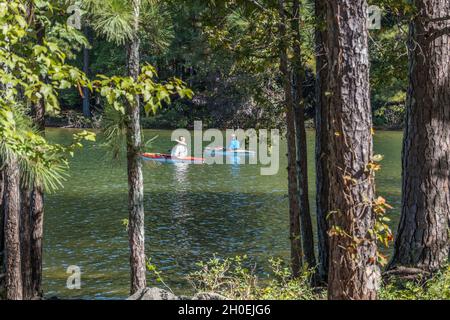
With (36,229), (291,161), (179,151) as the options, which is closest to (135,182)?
(36,229)

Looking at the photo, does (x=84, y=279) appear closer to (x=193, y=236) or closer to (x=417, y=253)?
(x=193, y=236)

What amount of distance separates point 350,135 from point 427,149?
129 inches

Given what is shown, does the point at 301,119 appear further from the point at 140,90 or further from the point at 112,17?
the point at 140,90

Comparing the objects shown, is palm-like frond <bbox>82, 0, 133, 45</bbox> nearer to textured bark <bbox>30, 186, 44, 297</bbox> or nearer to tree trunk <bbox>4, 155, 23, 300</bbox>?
tree trunk <bbox>4, 155, 23, 300</bbox>

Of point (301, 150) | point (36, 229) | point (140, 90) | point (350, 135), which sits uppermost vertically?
point (140, 90)

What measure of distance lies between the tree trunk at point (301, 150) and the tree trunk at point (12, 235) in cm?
424

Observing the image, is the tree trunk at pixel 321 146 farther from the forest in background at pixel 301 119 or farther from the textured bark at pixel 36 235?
the textured bark at pixel 36 235

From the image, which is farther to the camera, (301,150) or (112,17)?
(301,150)

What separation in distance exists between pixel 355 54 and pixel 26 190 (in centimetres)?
705

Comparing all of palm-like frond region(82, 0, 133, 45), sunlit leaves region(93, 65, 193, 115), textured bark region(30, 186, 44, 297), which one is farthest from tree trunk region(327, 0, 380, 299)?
textured bark region(30, 186, 44, 297)

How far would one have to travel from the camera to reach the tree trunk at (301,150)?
1173 centimetres

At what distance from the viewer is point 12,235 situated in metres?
11.4

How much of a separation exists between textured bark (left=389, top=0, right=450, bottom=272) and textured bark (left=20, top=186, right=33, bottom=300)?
5.66 meters

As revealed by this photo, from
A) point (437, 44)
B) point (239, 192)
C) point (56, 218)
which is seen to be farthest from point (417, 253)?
point (239, 192)
